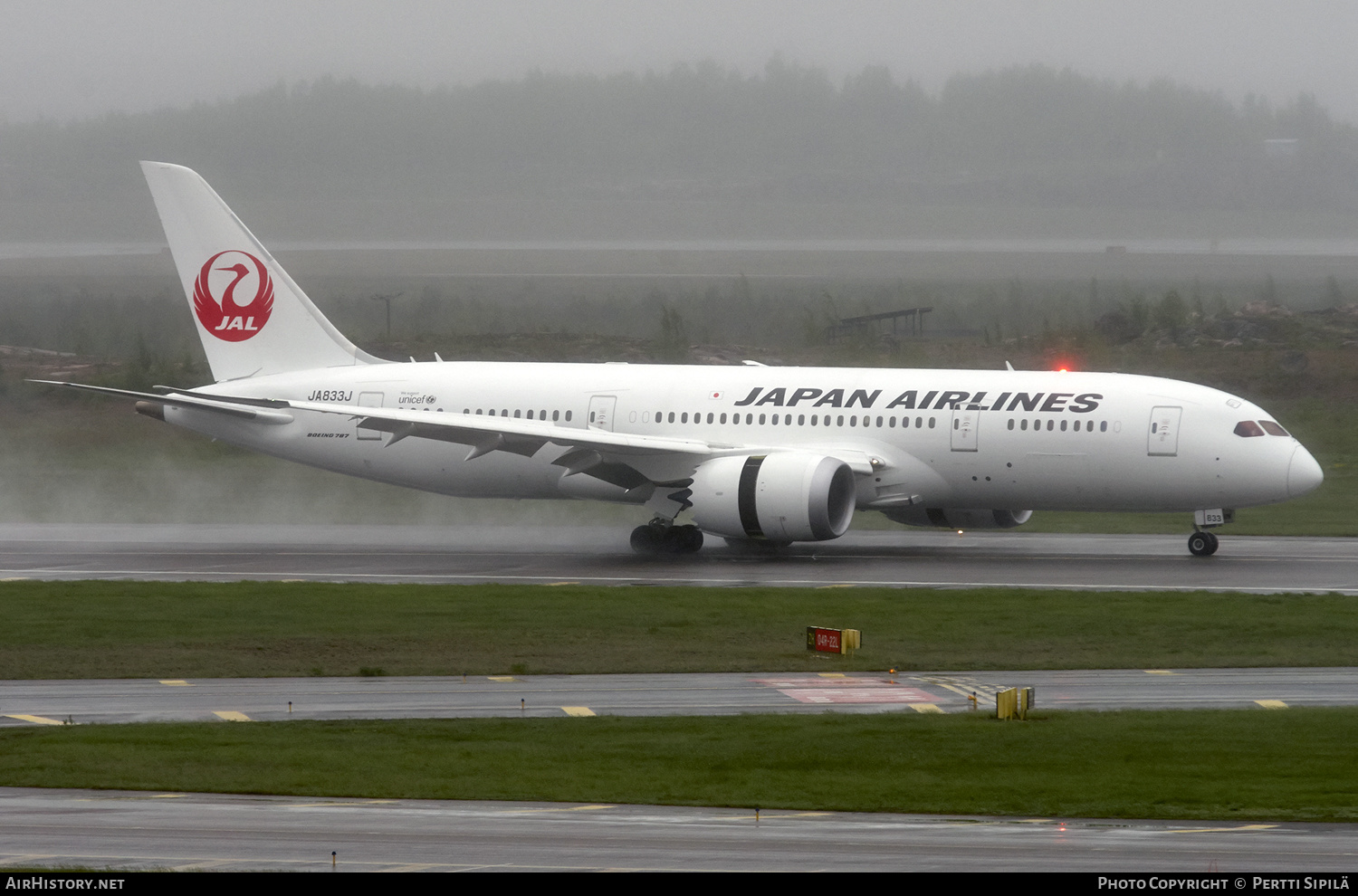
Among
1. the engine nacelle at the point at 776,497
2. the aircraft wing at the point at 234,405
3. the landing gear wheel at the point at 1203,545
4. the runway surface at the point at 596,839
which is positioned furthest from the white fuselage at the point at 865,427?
the runway surface at the point at 596,839

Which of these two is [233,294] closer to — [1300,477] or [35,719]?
[35,719]

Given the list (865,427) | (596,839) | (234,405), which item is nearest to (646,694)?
(596,839)

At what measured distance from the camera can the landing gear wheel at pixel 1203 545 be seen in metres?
41.9

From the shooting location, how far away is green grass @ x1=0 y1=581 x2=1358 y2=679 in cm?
2720

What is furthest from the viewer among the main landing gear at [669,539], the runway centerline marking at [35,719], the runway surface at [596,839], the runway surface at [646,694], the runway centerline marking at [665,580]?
the main landing gear at [669,539]

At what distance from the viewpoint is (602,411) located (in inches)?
1822

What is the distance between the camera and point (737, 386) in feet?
149

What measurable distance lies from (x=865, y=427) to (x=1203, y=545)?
29.2 feet

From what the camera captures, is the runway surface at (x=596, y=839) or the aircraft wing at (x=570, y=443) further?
the aircraft wing at (x=570, y=443)

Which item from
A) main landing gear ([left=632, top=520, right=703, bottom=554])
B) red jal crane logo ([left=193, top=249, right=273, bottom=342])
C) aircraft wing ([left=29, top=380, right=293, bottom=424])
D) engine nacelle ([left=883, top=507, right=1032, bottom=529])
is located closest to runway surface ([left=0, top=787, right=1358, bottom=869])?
main landing gear ([left=632, top=520, right=703, bottom=554])

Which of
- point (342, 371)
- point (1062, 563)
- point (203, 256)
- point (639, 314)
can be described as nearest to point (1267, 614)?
point (1062, 563)

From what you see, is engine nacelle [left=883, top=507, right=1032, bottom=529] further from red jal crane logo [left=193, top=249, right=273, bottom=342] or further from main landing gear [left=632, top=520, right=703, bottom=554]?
red jal crane logo [left=193, top=249, right=273, bottom=342]

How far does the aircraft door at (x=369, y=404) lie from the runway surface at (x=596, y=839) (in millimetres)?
30757

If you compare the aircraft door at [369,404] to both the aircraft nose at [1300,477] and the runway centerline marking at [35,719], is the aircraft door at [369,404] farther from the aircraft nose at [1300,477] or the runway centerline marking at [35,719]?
the runway centerline marking at [35,719]
